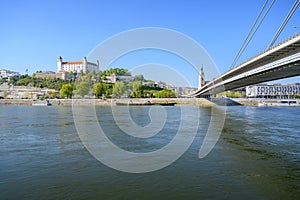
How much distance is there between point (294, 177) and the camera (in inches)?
210

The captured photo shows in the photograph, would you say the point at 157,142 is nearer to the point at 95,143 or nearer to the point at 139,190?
the point at 95,143

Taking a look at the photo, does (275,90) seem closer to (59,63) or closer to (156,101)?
(156,101)

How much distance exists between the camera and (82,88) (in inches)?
2468

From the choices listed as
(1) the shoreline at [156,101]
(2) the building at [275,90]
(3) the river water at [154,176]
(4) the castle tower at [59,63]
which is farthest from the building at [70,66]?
(3) the river water at [154,176]

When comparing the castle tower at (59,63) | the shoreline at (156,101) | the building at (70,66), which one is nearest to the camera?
the shoreline at (156,101)

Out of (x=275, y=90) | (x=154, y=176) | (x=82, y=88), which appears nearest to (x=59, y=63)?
(x=82, y=88)

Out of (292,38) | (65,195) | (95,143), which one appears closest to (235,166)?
(65,195)

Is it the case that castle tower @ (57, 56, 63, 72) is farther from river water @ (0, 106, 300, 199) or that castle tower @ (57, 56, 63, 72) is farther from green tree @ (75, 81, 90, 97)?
river water @ (0, 106, 300, 199)

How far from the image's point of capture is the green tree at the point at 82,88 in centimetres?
6166

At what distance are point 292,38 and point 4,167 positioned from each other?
46.4 feet

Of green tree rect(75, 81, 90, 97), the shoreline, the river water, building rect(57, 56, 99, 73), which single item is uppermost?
building rect(57, 56, 99, 73)

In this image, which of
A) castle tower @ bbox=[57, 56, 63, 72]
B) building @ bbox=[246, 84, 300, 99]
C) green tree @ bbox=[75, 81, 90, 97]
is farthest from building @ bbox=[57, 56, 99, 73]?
building @ bbox=[246, 84, 300, 99]

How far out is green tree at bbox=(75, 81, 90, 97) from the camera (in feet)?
202

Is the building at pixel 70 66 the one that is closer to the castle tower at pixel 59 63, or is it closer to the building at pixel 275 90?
the castle tower at pixel 59 63
